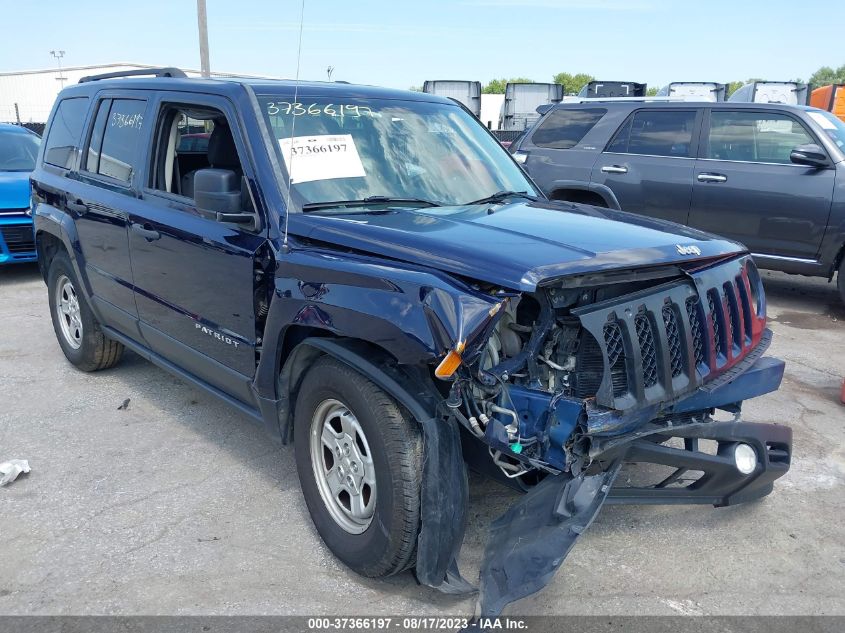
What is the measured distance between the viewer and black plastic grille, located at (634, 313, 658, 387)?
2697 mm

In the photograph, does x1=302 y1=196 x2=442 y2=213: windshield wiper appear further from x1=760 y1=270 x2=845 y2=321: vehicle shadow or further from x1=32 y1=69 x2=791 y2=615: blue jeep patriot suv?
x1=760 y1=270 x2=845 y2=321: vehicle shadow

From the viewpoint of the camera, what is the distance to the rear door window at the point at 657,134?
795cm

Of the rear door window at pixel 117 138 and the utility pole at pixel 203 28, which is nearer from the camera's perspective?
the rear door window at pixel 117 138

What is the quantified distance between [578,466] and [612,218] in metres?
1.45

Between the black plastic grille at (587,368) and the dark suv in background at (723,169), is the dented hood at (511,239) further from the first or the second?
the dark suv in background at (723,169)

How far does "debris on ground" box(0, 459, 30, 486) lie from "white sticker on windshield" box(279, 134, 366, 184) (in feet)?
7.30

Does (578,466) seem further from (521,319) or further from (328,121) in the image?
(328,121)

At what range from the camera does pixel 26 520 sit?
139 inches

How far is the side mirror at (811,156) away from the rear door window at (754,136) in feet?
0.74

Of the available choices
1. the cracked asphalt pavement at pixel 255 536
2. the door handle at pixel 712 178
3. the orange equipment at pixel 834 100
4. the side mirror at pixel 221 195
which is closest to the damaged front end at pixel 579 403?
the cracked asphalt pavement at pixel 255 536

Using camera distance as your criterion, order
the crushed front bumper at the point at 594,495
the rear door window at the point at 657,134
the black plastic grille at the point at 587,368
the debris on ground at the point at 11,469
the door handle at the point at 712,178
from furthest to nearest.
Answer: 1. the rear door window at the point at 657,134
2. the door handle at the point at 712,178
3. the debris on ground at the point at 11,469
4. the black plastic grille at the point at 587,368
5. the crushed front bumper at the point at 594,495

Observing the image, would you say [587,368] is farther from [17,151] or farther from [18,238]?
[17,151]

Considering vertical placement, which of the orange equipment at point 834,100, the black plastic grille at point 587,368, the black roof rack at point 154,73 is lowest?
the black plastic grille at point 587,368

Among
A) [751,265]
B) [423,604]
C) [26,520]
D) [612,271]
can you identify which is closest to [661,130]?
[751,265]
